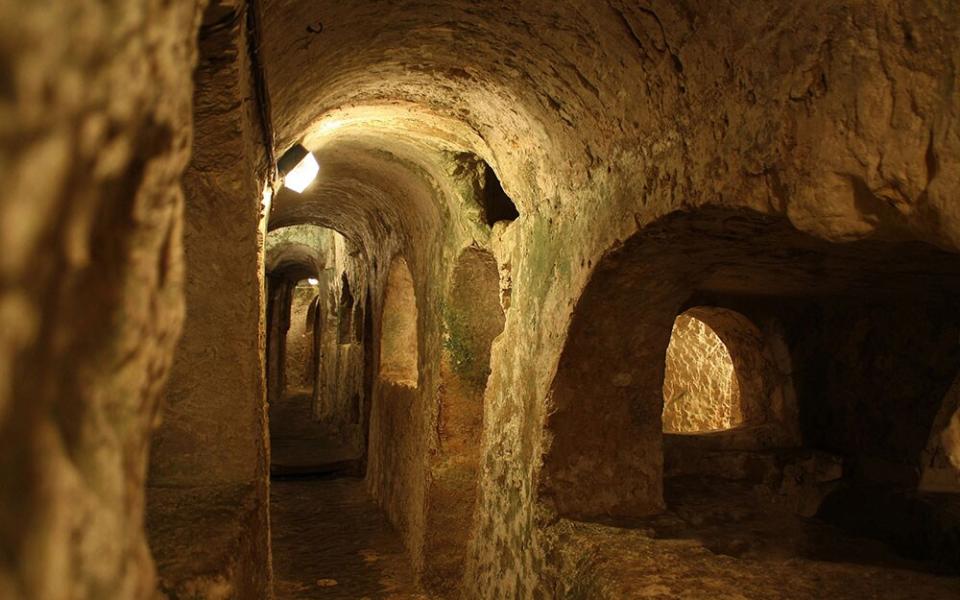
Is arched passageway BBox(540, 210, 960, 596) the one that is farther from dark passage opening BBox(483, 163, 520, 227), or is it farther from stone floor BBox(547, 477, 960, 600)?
dark passage opening BBox(483, 163, 520, 227)

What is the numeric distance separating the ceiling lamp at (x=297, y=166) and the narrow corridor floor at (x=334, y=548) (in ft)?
8.20

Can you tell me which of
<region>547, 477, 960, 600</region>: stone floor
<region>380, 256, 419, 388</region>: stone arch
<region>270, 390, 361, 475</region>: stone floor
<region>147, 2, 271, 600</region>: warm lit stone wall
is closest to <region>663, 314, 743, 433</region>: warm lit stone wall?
<region>380, 256, 419, 388</region>: stone arch

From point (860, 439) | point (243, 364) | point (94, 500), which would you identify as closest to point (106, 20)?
point (94, 500)

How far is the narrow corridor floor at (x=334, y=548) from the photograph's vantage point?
4.58m

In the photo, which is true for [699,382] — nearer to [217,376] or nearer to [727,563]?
[727,563]

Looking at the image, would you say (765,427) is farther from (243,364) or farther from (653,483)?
(243,364)

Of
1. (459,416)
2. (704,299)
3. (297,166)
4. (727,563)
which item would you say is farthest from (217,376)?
(704,299)

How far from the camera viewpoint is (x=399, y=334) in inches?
270

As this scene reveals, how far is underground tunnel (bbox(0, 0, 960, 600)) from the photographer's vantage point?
56 cm

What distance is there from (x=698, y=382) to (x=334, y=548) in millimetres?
4746

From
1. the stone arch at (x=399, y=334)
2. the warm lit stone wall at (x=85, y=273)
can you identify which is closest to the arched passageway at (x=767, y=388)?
the warm lit stone wall at (x=85, y=273)

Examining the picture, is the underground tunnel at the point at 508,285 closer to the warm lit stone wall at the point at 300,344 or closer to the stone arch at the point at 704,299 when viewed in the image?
the stone arch at the point at 704,299

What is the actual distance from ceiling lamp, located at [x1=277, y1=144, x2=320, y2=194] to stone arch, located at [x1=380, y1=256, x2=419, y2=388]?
2.77 meters

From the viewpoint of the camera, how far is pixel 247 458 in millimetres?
2312
